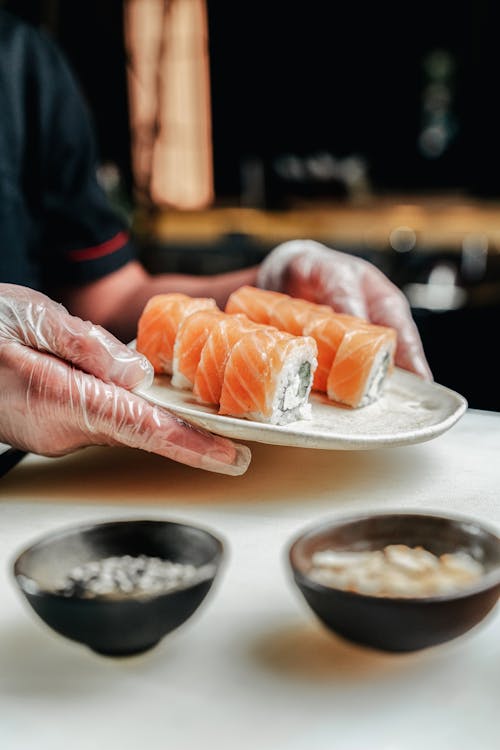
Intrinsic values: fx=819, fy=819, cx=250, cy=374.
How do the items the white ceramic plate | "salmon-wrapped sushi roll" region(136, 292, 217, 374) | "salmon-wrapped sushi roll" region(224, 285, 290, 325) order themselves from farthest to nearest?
"salmon-wrapped sushi roll" region(224, 285, 290, 325) < "salmon-wrapped sushi roll" region(136, 292, 217, 374) < the white ceramic plate

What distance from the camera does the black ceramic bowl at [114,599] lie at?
2.22 feet

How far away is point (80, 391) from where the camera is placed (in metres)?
1.14

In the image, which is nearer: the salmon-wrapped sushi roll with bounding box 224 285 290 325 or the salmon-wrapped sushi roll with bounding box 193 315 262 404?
the salmon-wrapped sushi roll with bounding box 193 315 262 404

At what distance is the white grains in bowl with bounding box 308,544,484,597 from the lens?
0.71 meters

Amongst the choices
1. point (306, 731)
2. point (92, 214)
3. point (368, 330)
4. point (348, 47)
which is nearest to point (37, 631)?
point (306, 731)

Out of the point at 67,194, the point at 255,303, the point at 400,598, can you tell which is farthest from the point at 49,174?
the point at 400,598

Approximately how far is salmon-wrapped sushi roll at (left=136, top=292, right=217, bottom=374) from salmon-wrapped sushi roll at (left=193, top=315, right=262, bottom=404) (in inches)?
5.1

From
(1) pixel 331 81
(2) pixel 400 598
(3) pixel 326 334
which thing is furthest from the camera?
(1) pixel 331 81

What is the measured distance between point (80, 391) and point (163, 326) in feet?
1.20

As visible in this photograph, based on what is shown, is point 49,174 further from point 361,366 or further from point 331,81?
point 331,81

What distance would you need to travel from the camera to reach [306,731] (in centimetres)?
67

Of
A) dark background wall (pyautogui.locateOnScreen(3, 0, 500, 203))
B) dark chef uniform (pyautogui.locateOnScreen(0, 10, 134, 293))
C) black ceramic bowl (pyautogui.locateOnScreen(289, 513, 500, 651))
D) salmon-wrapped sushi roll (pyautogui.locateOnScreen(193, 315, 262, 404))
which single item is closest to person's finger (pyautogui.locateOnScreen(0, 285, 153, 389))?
salmon-wrapped sushi roll (pyautogui.locateOnScreen(193, 315, 262, 404))

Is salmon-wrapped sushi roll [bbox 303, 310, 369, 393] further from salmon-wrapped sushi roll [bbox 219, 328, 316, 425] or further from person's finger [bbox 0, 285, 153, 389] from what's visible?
person's finger [bbox 0, 285, 153, 389]

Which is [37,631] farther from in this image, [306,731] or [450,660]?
[450,660]
